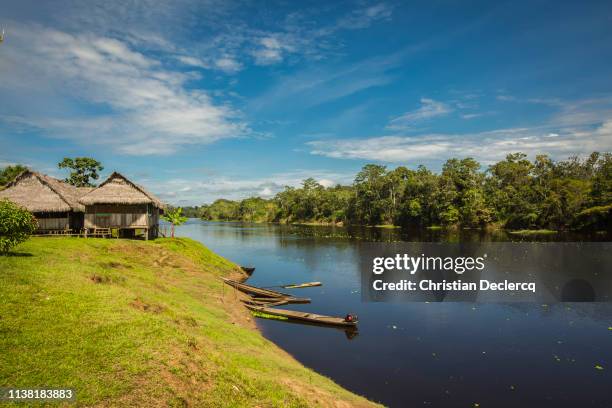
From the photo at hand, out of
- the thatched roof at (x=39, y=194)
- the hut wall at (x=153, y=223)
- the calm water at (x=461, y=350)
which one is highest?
the thatched roof at (x=39, y=194)

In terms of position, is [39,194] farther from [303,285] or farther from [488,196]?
[488,196]

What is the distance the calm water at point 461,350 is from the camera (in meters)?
16.7

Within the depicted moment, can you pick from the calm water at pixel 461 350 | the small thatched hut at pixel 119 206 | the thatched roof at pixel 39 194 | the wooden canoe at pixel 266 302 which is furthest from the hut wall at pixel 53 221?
the calm water at pixel 461 350

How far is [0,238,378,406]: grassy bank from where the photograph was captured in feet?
29.9

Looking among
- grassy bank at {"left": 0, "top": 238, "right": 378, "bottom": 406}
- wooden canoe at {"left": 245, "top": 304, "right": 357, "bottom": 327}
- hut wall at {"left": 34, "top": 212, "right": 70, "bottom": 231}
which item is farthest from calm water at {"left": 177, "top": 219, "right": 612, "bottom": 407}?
hut wall at {"left": 34, "top": 212, "right": 70, "bottom": 231}

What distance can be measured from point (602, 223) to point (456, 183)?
37.3 meters

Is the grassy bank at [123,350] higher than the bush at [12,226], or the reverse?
the bush at [12,226]

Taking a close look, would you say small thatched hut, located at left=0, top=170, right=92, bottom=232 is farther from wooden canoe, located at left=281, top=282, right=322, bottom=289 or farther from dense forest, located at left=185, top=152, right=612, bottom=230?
dense forest, located at left=185, top=152, right=612, bottom=230

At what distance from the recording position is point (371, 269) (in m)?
46.5

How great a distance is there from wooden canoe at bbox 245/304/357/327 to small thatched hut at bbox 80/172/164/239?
58.2 feet

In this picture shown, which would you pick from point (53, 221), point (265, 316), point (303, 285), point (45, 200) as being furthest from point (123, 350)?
point (53, 221)

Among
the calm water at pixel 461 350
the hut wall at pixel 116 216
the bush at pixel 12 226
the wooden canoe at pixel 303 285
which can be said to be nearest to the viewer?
the calm water at pixel 461 350

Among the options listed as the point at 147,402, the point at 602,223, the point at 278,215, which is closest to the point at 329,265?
the point at 147,402

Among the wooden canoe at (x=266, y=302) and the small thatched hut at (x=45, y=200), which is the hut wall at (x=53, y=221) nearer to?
the small thatched hut at (x=45, y=200)
